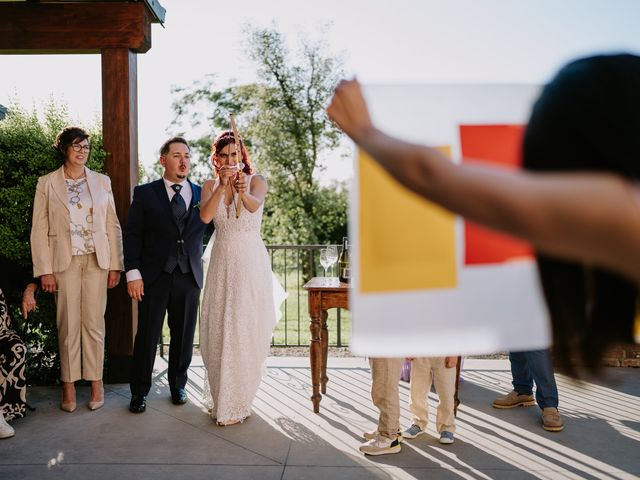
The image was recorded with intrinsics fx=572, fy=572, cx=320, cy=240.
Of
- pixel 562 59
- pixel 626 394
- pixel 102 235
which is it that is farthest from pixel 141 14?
pixel 626 394

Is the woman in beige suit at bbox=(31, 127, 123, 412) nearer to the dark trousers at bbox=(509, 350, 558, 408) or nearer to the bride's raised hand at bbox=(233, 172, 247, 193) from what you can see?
the bride's raised hand at bbox=(233, 172, 247, 193)

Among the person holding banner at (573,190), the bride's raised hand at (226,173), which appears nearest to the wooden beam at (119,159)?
the bride's raised hand at (226,173)

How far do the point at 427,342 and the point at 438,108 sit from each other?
18.8 inches

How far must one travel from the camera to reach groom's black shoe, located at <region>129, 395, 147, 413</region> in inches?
157

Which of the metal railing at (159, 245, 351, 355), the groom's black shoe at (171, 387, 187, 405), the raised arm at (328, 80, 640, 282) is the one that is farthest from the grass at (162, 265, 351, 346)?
the raised arm at (328, 80, 640, 282)

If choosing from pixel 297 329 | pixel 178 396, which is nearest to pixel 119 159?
pixel 178 396

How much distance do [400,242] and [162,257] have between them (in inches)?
129

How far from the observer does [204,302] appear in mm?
3936

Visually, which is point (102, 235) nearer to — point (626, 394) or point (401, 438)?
point (401, 438)

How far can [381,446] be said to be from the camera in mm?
3217

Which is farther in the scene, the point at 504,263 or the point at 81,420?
the point at 81,420

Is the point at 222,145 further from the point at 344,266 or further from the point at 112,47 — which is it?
the point at 112,47

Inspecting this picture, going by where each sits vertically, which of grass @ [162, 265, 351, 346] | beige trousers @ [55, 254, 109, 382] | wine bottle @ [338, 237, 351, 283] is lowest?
grass @ [162, 265, 351, 346]

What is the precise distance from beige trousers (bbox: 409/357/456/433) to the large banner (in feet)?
7.82
